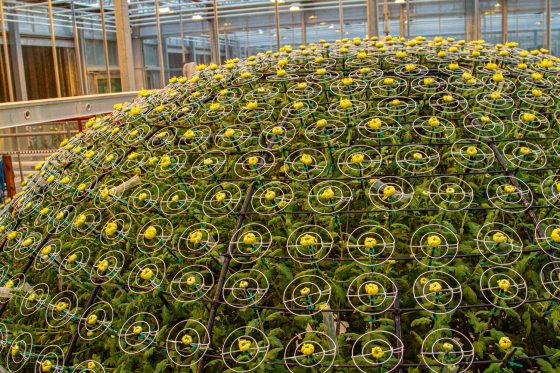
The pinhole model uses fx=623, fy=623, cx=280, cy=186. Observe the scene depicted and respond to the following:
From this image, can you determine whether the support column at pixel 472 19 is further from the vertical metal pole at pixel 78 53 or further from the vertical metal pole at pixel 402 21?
the vertical metal pole at pixel 78 53

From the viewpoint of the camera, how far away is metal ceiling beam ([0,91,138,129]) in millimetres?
7641

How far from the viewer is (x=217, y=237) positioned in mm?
3166

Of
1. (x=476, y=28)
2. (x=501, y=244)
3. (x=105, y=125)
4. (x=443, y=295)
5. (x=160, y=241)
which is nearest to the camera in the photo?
(x=443, y=295)

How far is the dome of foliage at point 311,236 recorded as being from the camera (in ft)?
8.86

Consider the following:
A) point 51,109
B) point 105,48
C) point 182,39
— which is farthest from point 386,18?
point 51,109

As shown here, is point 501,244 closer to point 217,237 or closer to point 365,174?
point 365,174

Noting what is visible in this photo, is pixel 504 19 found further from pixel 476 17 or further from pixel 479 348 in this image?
pixel 479 348

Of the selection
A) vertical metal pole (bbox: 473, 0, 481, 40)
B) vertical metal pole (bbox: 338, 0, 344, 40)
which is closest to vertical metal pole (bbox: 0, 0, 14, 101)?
vertical metal pole (bbox: 338, 0, 344, 40)

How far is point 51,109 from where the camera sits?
881 cm

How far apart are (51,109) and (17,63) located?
7739 mm

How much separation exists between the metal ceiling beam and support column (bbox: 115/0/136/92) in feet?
10.7

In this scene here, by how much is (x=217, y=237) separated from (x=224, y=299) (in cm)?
39

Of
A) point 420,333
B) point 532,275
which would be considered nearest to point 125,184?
point 420,333

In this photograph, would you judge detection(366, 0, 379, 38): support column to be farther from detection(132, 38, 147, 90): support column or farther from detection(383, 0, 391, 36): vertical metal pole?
detection(132, 38, 147, 90): support column
